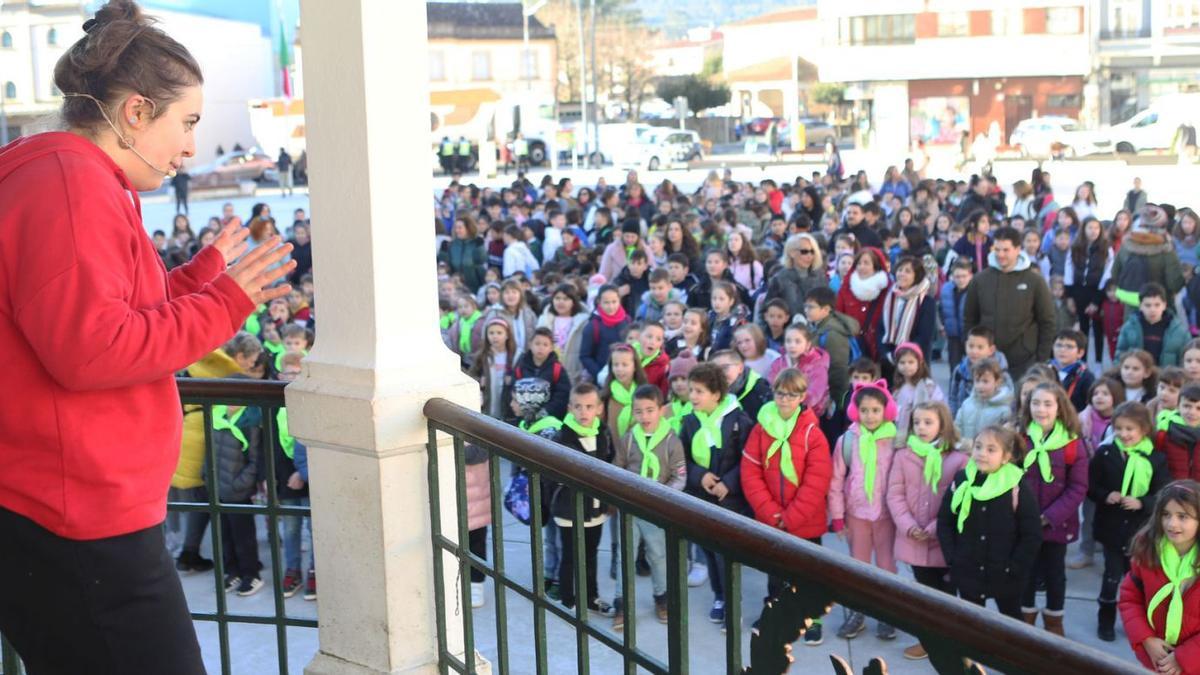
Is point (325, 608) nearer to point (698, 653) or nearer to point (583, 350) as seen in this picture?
point (698, 653)

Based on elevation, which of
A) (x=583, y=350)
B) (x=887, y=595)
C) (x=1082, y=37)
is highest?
(x=1082, y=37)

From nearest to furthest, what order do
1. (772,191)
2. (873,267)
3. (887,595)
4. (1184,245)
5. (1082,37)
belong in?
(887,595) < (873,267) < (1184,245) < (772,191) < (1082,37)

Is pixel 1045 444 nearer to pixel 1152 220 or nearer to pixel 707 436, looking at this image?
pixel 707 436

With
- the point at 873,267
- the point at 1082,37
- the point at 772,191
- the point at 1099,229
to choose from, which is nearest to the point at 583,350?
the point at 873,267

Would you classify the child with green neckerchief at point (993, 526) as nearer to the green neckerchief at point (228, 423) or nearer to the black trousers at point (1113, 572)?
the black trousers at point (1113, 572)

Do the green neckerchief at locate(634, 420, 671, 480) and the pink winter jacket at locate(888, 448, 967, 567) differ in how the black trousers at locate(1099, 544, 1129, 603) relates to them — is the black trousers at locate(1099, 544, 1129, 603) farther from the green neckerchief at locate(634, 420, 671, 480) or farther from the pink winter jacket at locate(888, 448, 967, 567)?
the green neckerchief at locate(634, 420, 671, 480)

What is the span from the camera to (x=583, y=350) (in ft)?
32.3

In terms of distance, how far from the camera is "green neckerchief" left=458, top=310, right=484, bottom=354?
10.3 m

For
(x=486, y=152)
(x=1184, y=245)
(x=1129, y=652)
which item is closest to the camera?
(x=1129, y=652)

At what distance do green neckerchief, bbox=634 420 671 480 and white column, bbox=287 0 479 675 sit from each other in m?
3.31

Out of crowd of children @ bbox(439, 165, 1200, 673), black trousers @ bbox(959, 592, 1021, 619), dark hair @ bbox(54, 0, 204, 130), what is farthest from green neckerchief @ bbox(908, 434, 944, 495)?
dark hair @ bbox(54, 0, 204, 130)

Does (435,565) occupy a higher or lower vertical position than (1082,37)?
lower

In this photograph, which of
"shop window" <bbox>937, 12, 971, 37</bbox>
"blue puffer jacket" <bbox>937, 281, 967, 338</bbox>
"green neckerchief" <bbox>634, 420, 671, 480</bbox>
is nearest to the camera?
"green neckerchief" <bbox>634, 420, 671, 480</bbox>

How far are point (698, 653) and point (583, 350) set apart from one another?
681cm
